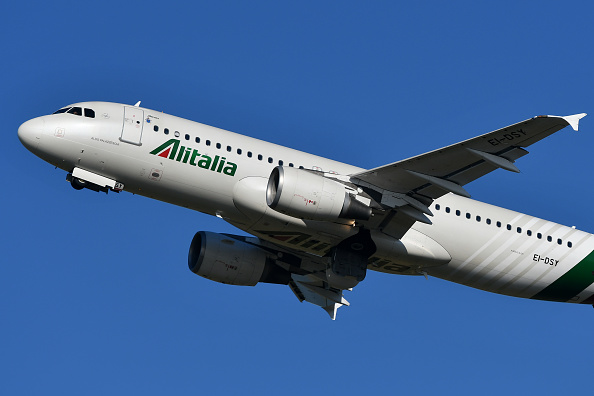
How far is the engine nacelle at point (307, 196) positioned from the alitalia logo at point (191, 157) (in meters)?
2.14

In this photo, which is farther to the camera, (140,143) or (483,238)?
(483,238)

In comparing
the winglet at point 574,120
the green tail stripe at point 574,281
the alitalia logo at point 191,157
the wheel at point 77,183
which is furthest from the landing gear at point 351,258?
the wheel at point 77,183

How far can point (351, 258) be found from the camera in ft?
130

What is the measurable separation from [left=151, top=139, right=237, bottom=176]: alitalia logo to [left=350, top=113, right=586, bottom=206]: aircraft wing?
4.76 meters

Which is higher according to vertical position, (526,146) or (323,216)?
(526,146)

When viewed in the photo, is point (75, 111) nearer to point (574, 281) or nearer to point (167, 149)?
point (167, 149)

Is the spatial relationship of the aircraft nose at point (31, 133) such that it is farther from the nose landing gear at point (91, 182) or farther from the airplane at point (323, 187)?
the nose landing gear at point (91, 182)

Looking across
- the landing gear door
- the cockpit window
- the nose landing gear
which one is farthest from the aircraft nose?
the landing gear door

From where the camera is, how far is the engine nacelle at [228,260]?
43.2 metres

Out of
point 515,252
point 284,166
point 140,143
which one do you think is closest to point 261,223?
point 284,166

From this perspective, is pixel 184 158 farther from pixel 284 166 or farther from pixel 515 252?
pixel 515 252

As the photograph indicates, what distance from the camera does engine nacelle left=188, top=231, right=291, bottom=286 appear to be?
43.2m

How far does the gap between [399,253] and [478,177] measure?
4.61 m

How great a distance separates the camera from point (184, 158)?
38219 mm
